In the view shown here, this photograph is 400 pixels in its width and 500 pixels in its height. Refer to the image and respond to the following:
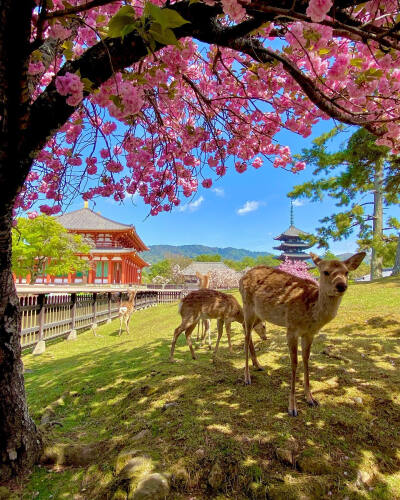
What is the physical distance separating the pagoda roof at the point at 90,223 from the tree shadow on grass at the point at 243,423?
3367 cm

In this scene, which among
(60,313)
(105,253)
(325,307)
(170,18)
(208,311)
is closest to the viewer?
(170,18)

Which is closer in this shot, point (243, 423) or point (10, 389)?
point (10, 389)

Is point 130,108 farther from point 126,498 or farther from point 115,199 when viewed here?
point 115,199

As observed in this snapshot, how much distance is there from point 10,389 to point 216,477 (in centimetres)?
198

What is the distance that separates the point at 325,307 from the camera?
118 inches

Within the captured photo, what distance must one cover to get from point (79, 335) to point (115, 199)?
1009cm

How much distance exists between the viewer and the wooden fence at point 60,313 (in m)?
10.0

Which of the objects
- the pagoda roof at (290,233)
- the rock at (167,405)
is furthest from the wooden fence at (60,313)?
the pagoda roof at (290,233)

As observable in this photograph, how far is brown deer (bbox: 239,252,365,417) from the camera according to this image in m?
2.94

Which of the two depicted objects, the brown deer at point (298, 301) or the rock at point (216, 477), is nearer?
the rock at point (216, 477)

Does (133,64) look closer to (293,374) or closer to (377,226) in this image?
(293,374)

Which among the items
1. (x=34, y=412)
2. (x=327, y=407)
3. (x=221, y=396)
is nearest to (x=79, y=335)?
(x=34, y=412)

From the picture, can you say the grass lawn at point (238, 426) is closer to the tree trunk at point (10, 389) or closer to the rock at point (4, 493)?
the rock at point (4, 493)

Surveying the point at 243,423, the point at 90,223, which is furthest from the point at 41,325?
the point at 90,223
